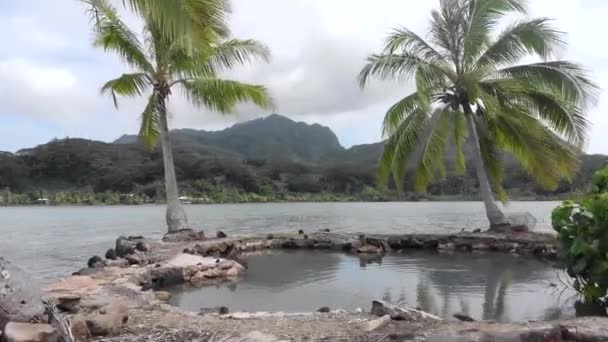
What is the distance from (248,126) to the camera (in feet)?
649

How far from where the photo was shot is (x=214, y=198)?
258 ft

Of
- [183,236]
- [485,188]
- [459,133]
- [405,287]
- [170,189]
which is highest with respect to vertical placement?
[459,133]

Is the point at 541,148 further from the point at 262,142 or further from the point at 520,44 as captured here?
the point at 262,142

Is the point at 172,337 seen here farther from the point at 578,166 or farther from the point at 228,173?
the point at 228,173

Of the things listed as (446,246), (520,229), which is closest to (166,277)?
(446,246)

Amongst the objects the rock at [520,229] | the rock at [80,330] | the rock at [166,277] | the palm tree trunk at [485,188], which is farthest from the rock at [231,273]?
the rock at [520,229]

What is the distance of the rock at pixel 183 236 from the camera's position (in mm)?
16203

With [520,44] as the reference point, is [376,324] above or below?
below

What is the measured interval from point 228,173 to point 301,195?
11.8m

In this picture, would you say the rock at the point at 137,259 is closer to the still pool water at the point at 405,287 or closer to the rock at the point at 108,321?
the still pool water at the point at 405,287

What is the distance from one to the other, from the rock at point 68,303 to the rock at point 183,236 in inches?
338

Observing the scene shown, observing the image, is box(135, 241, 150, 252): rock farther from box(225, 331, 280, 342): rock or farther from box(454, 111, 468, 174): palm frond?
box(454, 111, 468, 174): palm frond

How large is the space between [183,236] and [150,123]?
155 inches

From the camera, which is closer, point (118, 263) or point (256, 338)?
point (256, 338)
